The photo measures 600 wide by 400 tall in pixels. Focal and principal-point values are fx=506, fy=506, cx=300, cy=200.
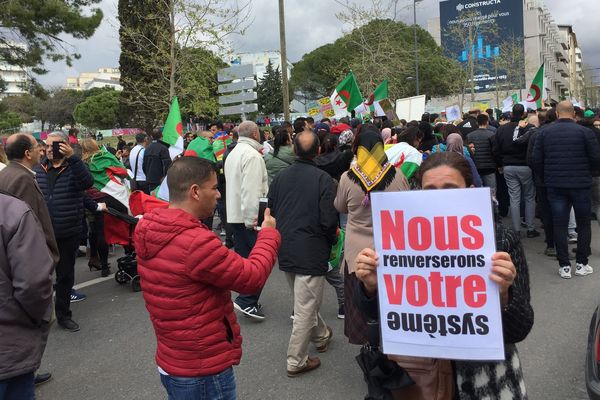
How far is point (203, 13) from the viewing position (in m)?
18.0

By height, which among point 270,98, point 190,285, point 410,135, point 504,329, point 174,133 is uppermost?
point 270,98

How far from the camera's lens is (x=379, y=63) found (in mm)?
24188

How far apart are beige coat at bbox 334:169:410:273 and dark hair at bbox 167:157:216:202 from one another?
177cm

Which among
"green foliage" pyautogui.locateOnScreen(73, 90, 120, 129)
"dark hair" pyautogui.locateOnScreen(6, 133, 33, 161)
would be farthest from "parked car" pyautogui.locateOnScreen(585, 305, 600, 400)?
"green foliage" pyautogui.locateOnScreen(73, 90, 120, 129)

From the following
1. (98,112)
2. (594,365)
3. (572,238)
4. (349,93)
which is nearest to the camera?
(594,365)

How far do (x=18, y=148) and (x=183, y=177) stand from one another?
2.64m

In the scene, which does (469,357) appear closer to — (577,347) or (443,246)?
(443,246)

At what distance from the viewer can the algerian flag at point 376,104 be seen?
41.7 ft

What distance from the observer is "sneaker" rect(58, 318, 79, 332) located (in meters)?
5.38

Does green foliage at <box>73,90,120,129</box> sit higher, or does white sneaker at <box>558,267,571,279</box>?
green foliage at <box>73,90,120,129</box>

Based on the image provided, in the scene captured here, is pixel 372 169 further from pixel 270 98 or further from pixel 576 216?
pixel 270 98

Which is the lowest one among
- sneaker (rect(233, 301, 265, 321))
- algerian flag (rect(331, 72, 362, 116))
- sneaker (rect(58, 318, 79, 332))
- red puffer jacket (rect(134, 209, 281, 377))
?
sneaker (rect(58, 318, 79, 332))

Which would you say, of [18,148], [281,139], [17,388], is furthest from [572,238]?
[17,388]

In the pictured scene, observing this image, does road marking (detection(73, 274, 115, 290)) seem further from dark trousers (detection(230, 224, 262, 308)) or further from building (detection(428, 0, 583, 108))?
building (detection(428, 0, 583, 108))
